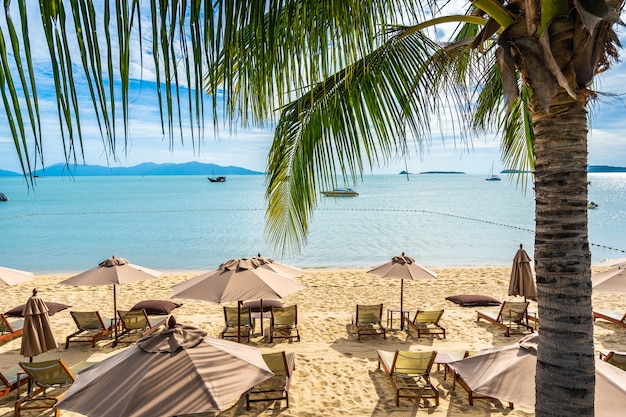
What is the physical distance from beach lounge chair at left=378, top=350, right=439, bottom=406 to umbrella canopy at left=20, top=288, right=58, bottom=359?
5184 mm

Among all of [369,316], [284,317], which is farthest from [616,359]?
[284,317]

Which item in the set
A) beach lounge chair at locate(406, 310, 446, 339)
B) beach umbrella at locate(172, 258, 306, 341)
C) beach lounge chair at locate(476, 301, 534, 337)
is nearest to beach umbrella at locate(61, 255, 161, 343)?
beach umbrella at locate(172, 258, 306, 341)

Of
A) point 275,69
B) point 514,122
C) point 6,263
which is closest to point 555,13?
point 275,69

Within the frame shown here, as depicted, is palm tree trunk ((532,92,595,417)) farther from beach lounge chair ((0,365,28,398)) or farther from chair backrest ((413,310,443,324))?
beach lounge chair ((0,365,28,398))

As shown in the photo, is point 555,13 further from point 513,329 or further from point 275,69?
point 513,329

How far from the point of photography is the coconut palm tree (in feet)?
2.87

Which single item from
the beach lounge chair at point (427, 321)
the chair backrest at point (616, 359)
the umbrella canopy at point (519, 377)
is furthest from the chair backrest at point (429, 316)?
the umbrella canopy at point (519, 377)

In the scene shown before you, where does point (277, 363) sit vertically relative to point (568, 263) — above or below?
below

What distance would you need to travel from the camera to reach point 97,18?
90 cm

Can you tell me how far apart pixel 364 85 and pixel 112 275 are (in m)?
7.26

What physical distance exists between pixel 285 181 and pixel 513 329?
293 inches

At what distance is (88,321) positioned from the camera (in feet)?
26.7

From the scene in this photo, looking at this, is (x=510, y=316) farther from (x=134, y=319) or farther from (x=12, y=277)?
(x=12, y=277)

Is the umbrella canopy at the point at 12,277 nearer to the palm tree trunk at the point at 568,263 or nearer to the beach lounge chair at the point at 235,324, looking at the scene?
the beach lounge chair at the point at 235,324
